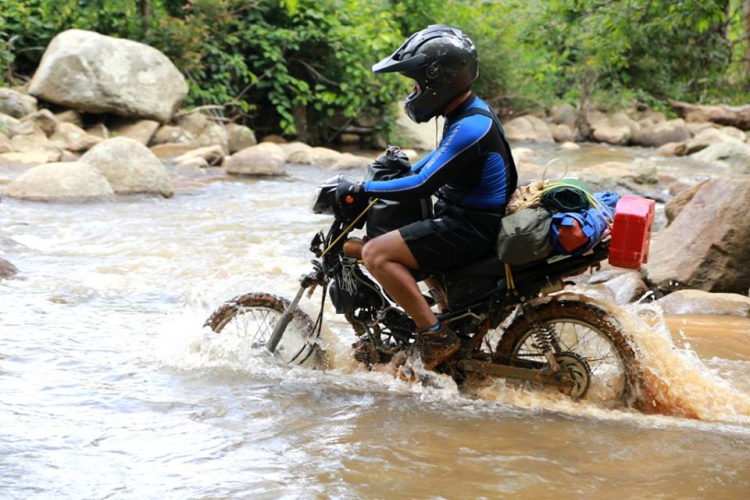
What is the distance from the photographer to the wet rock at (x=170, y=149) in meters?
16.1

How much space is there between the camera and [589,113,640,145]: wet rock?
2481 cm

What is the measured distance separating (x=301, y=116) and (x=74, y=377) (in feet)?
51.4

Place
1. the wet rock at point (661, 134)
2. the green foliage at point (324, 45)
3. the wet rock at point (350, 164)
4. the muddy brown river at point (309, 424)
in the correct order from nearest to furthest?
1. the muddy brown river at point (309, 424)
2. the green foliage at point (324, 45)
3. the wet rock at point (350, 164)
4. the wet rock at point (661, 134)

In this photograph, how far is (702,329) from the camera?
21.2ft

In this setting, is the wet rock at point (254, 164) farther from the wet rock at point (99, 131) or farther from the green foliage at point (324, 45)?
the green foliage at point (324, 45)

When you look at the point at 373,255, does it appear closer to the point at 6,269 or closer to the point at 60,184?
the point at 6,269

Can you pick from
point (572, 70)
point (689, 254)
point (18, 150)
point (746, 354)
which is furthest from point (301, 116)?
point (746, 354)

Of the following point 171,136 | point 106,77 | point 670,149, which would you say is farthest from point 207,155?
point 670,149

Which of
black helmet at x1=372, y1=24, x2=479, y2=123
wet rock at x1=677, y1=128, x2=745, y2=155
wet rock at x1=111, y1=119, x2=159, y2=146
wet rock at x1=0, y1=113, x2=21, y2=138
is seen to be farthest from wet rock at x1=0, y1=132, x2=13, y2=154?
wet rock at x1=677, y1=128, x2=745, y2=155

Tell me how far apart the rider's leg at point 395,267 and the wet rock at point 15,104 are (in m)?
12.2

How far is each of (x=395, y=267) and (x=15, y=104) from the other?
12.4 meters

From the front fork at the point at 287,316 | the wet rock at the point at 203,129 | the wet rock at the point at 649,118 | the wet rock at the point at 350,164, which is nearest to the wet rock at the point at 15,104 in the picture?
the wet rock at the point at 203,129

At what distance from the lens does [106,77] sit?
629 inches

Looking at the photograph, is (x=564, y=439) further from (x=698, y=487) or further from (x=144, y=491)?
(x=144, y=491)
